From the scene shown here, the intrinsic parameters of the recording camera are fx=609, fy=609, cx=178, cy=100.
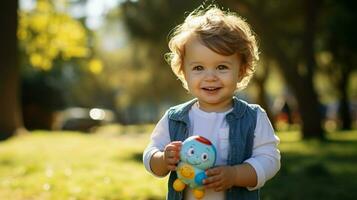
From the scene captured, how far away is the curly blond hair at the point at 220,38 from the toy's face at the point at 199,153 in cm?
49

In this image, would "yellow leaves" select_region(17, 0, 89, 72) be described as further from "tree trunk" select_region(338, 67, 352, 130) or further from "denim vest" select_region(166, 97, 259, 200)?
"denim vest" select_region(166, 97, 259, 200)

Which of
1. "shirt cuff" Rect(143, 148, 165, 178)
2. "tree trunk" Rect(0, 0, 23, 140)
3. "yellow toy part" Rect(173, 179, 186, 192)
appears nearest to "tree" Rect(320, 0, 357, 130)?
"tree trunk" Rect(0, 0, 23, 140)

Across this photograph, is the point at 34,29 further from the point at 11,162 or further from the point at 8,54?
the point at 11,162

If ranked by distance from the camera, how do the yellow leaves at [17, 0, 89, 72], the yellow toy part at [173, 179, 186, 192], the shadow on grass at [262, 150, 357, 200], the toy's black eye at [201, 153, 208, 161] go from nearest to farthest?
the toy's black eye at [201, 153, 208, 161] < the yellow toy part at [173, 179, 186, 192] < the shadow on grass at [262, 150, 357, 200] < the yellow leaves at [17, 0, 89, 72]

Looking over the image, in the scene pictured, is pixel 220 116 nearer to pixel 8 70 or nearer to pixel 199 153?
pixel 199 153

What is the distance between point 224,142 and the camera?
3111 mm

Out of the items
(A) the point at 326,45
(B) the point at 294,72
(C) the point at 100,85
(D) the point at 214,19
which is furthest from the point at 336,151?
(C) the point at 100,85

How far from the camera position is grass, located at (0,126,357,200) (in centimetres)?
697

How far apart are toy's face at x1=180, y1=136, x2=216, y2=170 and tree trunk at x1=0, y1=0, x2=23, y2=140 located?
11.9 meters

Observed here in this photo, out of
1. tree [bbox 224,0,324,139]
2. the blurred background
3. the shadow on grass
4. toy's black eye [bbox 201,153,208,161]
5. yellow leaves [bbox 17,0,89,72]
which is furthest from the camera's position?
yellow leaves [bbox 17,0,89,72]

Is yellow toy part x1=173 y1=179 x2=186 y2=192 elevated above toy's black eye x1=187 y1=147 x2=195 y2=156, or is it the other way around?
toy's black eye x1=187 y1=147 x2=195 y2=156

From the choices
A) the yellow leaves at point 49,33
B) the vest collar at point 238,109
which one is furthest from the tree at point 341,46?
the vest collar at point 238,109

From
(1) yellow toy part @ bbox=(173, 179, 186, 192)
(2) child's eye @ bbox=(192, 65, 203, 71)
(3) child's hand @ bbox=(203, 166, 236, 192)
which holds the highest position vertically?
(2) child's eye @ bbox=(192, 65, 203, 71)

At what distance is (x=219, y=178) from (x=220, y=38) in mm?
721
